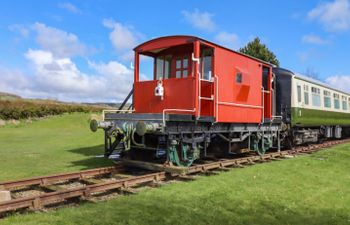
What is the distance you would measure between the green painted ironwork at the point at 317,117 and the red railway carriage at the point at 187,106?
3.95m

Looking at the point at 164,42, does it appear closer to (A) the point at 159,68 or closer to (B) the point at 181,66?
(B) the point at 181,66

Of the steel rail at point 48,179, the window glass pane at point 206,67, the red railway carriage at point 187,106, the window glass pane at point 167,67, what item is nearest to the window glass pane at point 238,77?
the red railway carriage at point 187,106

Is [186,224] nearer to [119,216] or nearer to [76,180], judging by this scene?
[119,216]

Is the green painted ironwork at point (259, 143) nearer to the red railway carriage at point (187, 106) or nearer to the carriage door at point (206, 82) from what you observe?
the red railway carriage at point (187, 106)

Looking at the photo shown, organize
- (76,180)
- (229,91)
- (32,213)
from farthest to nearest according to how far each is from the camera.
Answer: (229,91)
(76,180)
(32,213)

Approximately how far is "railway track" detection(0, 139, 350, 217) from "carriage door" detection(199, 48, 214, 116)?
5.44 feet

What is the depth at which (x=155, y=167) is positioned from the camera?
1052 cm

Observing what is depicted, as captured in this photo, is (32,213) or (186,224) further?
(32,213)

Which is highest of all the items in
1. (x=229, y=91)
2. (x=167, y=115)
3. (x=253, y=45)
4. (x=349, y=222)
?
(x=253, y=45)

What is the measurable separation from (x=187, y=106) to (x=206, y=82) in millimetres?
1093

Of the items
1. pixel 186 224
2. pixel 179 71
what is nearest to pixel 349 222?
pixel 186 224

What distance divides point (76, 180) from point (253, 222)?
199 inches

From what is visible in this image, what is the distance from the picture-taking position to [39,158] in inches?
589

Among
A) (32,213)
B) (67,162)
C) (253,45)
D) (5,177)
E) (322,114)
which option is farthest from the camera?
(253,45)
